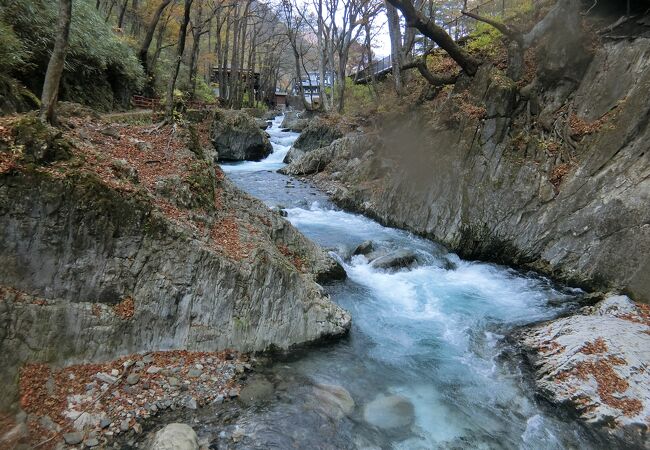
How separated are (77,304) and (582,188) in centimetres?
1160

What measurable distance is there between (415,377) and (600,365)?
9.86ft

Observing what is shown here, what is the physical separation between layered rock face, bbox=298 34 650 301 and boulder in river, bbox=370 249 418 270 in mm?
2031

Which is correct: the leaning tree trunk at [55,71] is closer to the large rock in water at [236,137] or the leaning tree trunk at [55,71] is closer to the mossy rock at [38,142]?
the mossy rock at [38,142]

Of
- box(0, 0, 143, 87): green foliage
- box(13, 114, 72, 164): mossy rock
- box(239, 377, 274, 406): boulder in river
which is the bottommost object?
box(239, 377, 274, 406): boulder in river

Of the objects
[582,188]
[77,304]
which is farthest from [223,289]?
[582,188]

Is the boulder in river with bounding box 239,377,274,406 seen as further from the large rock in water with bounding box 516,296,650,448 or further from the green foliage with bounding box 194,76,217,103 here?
the green foliage with bounding box 194,76,217,103

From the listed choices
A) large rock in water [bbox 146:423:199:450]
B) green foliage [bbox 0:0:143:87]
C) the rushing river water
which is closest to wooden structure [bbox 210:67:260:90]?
green foliage [bbox 0:0:143:87]

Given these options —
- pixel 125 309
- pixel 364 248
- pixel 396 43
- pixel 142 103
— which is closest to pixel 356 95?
pixel 396 43

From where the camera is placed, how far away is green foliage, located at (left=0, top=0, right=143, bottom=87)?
10375mm

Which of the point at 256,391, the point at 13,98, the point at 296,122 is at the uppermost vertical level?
the point at 296,122

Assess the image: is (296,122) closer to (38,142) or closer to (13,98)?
(13,98)

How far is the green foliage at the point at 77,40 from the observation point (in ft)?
34.0

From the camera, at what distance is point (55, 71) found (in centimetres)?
654

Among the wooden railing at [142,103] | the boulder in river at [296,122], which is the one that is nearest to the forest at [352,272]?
the wooden railing at [142,103]
